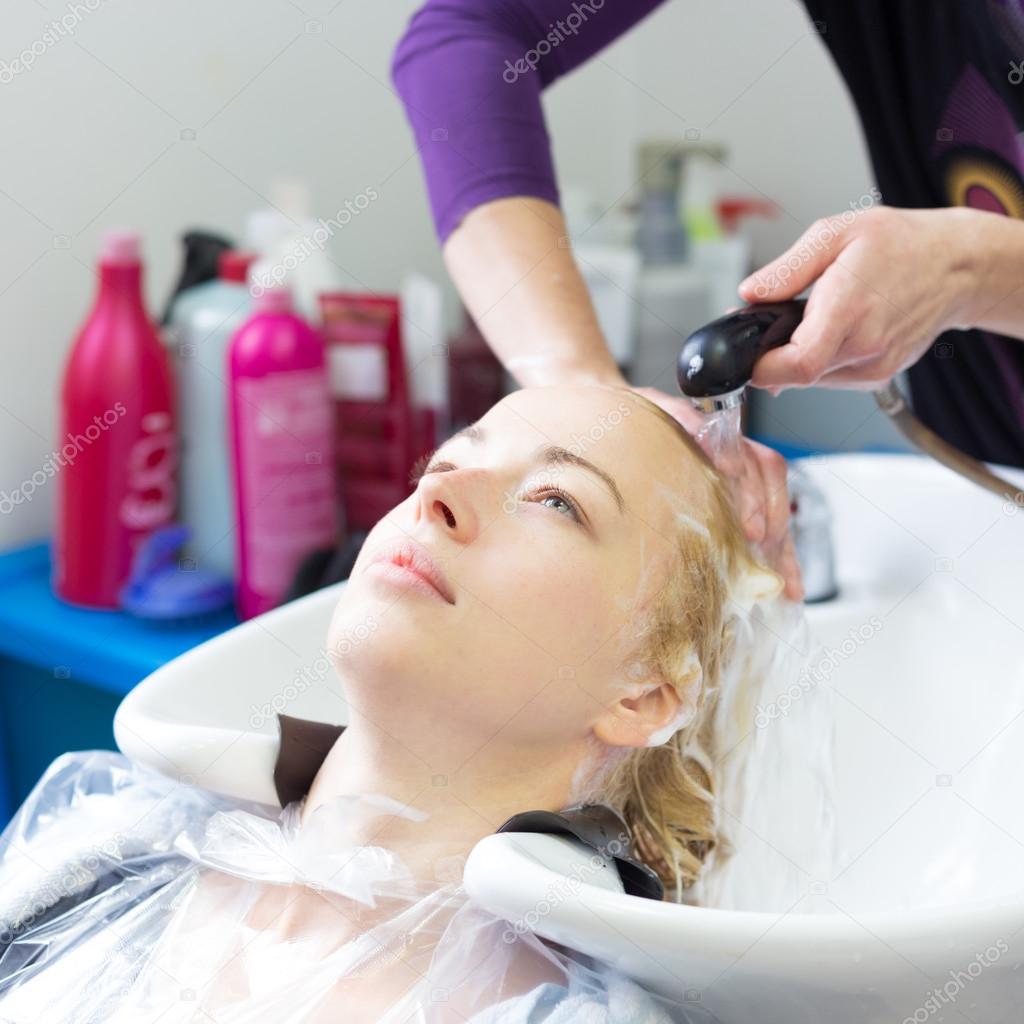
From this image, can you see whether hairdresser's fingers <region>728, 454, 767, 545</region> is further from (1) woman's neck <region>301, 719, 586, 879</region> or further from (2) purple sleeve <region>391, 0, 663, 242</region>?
(2) purple sleeve <region>391, 0, 663, 242</region>

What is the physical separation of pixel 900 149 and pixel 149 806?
37.6 inches

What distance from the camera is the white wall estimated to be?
1513 mm

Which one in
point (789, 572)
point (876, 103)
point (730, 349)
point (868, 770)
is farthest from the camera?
point (876, 103)

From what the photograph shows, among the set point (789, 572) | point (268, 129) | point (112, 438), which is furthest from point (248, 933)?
point (268, 129)

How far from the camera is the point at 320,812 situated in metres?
0.94

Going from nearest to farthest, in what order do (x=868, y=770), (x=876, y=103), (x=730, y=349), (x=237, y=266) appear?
1. (x=730, y=349)
2. (x=868, y=770)
3. (x=876, y=103)
4. (x=237, y=266)

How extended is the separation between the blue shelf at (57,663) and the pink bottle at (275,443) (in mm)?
84

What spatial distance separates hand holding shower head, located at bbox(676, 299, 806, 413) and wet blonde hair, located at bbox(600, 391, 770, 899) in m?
0.11

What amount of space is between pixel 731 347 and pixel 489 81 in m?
0.50

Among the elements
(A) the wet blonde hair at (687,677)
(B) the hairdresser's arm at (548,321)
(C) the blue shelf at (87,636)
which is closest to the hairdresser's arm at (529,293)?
(B) the hairdresser's arm at (548,321)

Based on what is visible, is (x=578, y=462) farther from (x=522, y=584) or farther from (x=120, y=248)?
(x=120, y=248)

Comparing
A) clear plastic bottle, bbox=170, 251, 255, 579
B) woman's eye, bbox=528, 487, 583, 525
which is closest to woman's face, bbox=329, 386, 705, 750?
woman's eye, bbox=528, 487, 583, 525

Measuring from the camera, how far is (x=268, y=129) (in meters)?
1.73

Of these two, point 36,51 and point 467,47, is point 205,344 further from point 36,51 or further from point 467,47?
point 467,47
